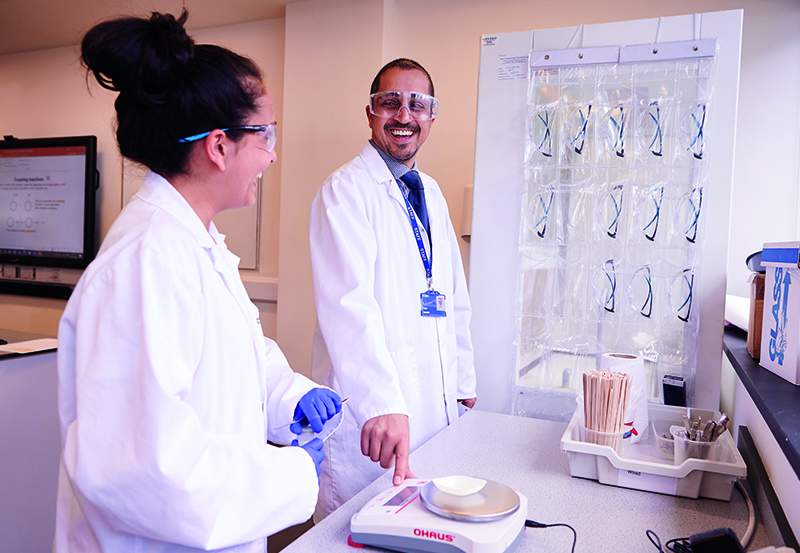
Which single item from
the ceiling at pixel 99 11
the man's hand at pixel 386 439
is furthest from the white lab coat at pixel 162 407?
the ceiling at pixel 99 11

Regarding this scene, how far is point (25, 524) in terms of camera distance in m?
2.10

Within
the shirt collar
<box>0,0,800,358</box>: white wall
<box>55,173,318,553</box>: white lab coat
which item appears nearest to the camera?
<box>55,173,318,553</box>: white lab coat

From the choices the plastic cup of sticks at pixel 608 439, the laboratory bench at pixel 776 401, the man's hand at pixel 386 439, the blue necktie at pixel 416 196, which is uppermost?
the blue necktie at pixel 416 196

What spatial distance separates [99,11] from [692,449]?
12.2ft

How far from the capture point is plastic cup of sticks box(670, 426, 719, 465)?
3.53 feet

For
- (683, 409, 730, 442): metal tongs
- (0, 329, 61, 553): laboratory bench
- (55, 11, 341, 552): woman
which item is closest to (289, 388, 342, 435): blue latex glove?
(55, 11, 341, 552): woman

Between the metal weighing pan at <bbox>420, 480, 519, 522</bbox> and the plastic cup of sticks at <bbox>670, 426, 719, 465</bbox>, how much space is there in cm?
41

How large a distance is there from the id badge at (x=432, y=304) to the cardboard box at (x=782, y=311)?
33.0 inches

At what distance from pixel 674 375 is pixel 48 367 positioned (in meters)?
2.32

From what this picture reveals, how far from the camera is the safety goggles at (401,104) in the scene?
5.78 ft

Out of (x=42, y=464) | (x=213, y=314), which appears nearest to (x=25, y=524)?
(x=42, y=464)

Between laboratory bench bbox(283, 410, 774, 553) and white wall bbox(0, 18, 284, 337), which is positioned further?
white wall bbox(0, 18, 284, 337)

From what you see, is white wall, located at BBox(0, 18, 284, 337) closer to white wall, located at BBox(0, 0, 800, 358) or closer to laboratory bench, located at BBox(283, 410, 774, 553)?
white wall, located at BBox(0, 0, 800, 358)

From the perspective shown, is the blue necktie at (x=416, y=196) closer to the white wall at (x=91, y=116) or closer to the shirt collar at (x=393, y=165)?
the shirt collar at (x=393, y=165)
